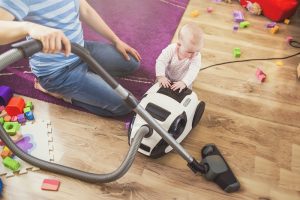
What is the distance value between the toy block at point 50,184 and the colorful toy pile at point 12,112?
0.20 meters

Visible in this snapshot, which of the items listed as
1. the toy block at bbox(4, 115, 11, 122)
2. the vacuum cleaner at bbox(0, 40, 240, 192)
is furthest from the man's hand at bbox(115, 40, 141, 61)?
the toy block at bbox(4, 115, 11, 122)

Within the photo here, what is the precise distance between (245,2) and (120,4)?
0.81 meters

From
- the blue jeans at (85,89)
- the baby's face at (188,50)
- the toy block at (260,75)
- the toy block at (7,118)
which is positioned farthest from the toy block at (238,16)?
the toy block at (7,118)

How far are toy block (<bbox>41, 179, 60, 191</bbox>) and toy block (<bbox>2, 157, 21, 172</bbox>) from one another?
13 cm

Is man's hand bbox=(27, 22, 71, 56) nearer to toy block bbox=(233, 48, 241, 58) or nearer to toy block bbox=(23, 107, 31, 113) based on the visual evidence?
toy block bbox=(23, 107, 31, 113)

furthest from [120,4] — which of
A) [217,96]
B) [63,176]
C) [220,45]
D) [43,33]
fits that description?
[43,33]

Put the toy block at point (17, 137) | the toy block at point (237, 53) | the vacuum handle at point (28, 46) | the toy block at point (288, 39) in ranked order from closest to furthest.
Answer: the vacuum handle at point (28, 46) < the toy block at point (17, 137) < the toy block at point (237, 53) < the toy block at point (288, 39)

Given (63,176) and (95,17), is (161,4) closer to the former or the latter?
(95,17)

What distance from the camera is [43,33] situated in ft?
2.68

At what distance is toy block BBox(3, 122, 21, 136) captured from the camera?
1.42m

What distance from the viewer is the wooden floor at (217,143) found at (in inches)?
50.9

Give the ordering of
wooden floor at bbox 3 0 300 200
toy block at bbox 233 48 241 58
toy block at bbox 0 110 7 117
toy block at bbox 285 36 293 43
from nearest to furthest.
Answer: wooden floor at bbox 3 0 300 200, toy block at bbox 0 110 7 117, toy block at bbox 233 48 241 58, toy block at bbox 285 36 293 43

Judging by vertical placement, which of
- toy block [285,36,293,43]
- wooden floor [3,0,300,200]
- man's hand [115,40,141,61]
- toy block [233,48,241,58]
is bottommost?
wooden floor [3,0,300,200]

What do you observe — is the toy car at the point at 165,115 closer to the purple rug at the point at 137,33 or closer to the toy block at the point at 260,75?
the purple rug at the point at 137,33
